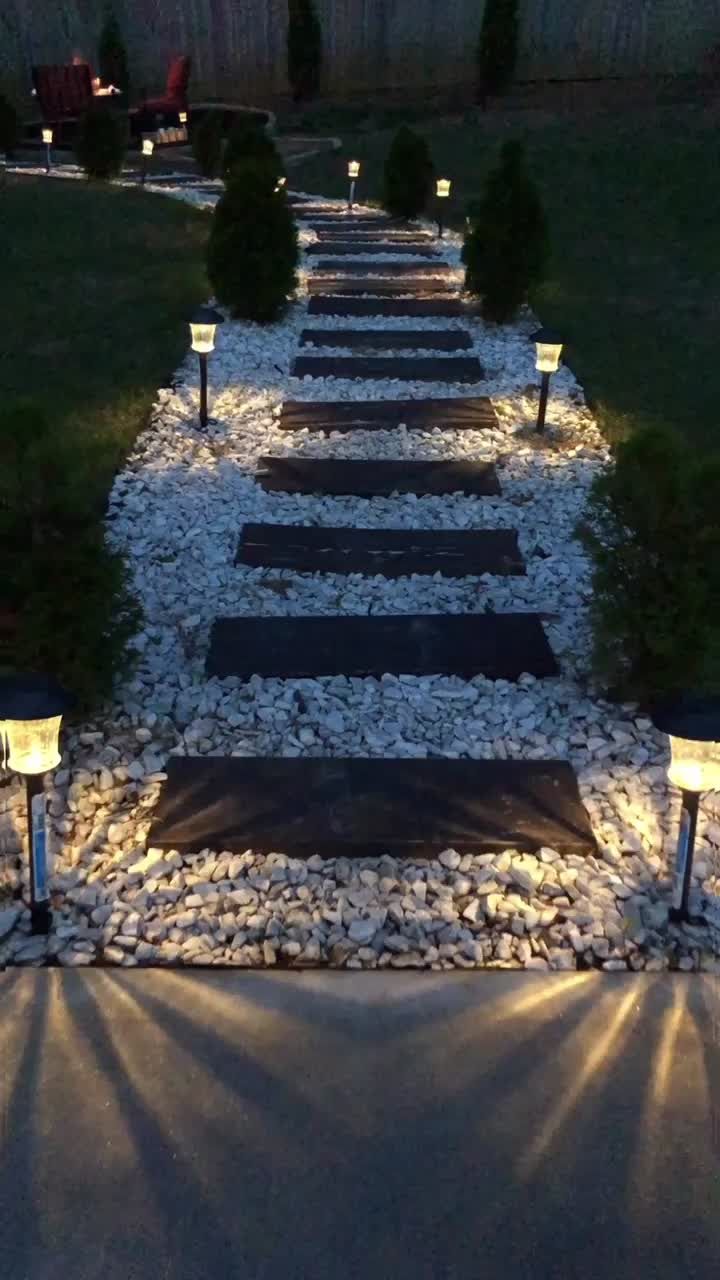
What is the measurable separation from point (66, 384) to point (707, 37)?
1700 cm

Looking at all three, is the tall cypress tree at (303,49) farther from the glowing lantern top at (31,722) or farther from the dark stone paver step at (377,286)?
the glowing lantern top at (31,722)

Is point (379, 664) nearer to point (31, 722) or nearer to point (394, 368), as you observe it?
point (31, 722)

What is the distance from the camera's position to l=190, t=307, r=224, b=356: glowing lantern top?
5.73m

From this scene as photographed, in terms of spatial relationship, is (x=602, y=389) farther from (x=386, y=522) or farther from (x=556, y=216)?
(x=556, y=216)

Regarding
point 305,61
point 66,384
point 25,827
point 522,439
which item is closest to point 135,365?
point 66,384

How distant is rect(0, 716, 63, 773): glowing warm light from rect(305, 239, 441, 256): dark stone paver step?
30.0 feet

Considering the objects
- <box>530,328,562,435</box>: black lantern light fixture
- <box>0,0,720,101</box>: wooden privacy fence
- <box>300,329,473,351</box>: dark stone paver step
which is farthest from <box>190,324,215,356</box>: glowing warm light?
<box>0,0,720,101</box>: wooden privacy fence

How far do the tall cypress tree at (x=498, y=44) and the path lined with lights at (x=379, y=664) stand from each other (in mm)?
15460

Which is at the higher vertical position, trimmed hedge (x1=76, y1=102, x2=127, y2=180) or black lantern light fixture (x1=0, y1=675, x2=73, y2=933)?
trimmed hedge (x1=76, y1=102, x2=127, y2=180)

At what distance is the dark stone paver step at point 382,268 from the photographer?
33.4ft

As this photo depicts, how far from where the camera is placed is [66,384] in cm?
685

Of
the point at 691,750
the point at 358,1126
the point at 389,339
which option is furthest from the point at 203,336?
the point at 358,1126

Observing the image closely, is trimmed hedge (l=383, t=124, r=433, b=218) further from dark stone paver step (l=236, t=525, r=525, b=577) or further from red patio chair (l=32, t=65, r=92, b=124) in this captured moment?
dark stone paver step (l=236, t=525, r=525, b=577)

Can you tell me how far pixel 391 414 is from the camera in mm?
6484
